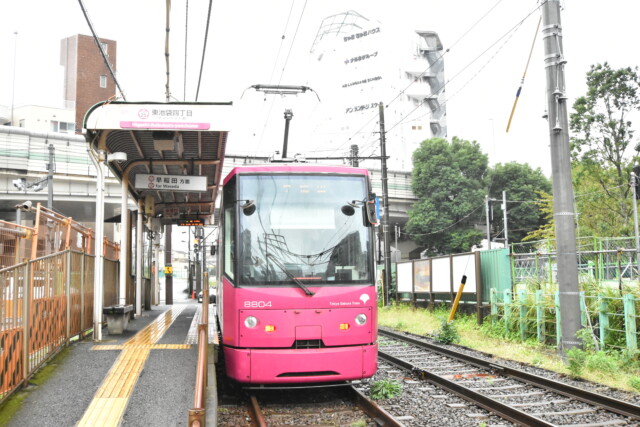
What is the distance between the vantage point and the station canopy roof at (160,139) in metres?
9.29

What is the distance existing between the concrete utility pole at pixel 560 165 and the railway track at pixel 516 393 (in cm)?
190

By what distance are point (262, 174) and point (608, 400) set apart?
513 cm

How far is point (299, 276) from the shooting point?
7.63m

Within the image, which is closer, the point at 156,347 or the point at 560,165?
the point at 156,347

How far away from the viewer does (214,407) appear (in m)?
5.96

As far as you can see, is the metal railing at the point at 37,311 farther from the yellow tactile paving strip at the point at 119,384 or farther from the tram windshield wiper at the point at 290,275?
the tram windshield wiper at the point at 290,275

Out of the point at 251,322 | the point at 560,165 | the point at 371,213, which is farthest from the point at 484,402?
the point at 560,165

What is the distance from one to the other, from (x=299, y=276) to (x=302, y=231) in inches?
23.3

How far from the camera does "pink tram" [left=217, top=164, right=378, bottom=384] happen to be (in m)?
7.39

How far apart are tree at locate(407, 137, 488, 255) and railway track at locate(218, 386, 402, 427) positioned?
1713 inches

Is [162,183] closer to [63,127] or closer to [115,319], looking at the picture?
[115,319]

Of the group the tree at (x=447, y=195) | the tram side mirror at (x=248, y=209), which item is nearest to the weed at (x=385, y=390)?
the tram side mirror at (x=248, y=209)

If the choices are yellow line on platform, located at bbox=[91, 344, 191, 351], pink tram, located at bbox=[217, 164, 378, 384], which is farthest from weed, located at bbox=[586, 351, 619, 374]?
yellow line on platform, located at bbox=[91, 344, 191, 351]

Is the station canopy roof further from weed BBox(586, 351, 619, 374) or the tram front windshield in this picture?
weed BBox(586, 351, 619, 374)
